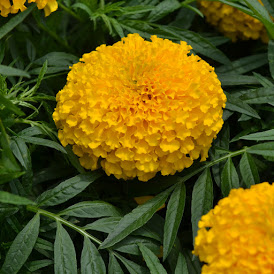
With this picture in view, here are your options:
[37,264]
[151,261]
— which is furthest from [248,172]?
[37,264]

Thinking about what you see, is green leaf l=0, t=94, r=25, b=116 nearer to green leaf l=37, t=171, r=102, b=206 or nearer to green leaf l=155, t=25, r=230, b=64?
green leaf l=37, t=171, r=102, b=206

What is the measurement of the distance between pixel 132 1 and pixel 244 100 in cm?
43

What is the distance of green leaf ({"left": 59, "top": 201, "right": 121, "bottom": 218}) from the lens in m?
1.02

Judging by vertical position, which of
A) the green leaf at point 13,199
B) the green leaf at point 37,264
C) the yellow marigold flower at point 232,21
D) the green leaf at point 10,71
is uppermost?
the green leaf at point 10,71

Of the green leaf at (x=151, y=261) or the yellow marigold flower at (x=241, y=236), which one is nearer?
the yellow marigold flower at (x=241, y=236)

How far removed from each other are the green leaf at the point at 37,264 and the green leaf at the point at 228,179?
0.41 metres

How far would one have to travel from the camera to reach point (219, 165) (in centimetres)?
113

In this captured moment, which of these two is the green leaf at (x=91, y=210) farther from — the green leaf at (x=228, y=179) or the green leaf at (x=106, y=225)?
the green leaf at (x=228, y=179)

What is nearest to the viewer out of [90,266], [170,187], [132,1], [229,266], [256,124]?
[229,266]

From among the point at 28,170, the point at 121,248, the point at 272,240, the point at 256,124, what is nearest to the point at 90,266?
the point at 121,248

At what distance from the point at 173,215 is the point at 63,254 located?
25 centimetres

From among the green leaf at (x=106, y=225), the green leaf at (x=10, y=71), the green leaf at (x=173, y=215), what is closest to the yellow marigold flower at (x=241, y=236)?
the green leaf at (x=173, y=215)

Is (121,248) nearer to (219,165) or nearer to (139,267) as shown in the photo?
(139,267)

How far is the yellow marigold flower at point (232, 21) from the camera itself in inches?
54.9
